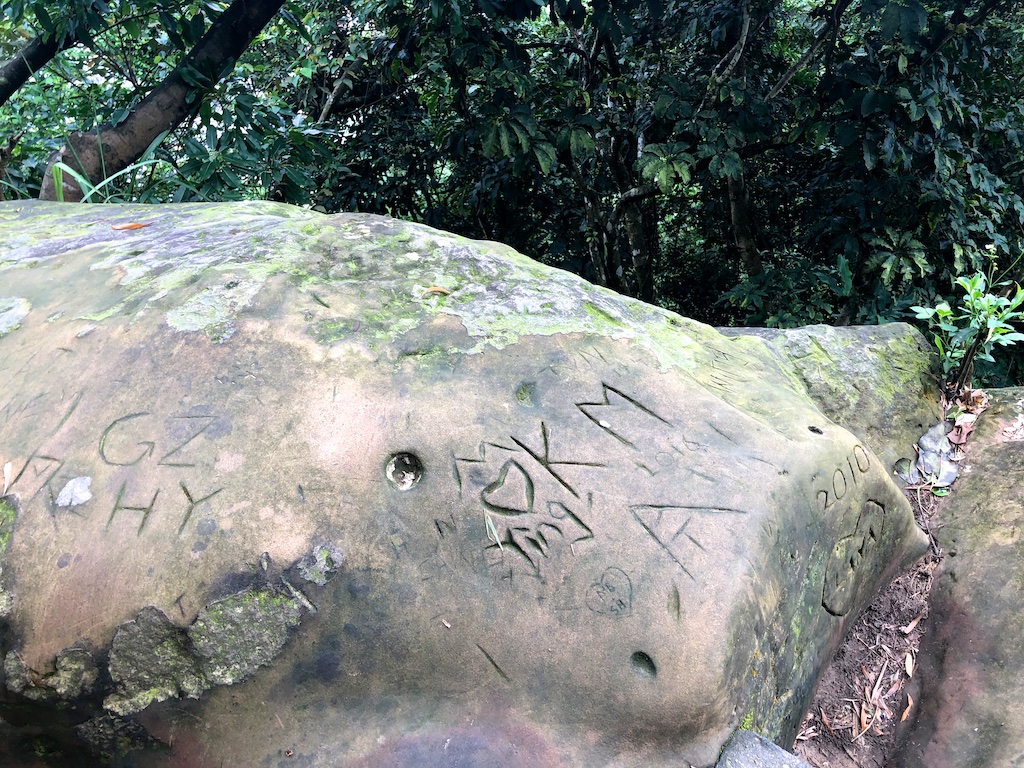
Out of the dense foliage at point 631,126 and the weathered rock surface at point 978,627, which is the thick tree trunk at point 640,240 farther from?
the weathered rock surface at point 978,627

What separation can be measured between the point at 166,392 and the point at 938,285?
3824mm

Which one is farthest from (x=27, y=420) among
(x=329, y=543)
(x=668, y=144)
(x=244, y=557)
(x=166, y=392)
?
(x=668, y=144)

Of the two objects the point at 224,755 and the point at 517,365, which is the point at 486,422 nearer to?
the point at 517,365

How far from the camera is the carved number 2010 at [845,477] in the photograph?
1.75m

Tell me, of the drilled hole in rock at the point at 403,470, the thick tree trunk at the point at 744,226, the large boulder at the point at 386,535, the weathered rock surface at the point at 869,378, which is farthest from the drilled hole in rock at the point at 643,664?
the thick tree trunk at the point at 744,226

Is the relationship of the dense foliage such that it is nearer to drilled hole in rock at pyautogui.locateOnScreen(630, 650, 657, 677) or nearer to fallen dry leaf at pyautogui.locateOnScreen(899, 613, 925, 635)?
fallen dry leaf at pyautogui.locateOnScreen(899, 613, 925, 635)

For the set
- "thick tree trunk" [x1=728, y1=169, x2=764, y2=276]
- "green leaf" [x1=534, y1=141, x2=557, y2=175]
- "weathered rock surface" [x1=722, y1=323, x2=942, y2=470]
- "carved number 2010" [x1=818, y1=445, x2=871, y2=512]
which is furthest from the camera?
"thick tree trunk" [x1=728, y1=169, x2=764, y2=276]

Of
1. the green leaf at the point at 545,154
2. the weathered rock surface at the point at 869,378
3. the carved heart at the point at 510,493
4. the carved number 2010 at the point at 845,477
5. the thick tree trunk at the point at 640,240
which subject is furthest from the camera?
the thick tree trunk at the point at 640,240

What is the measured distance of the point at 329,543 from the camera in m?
1.42

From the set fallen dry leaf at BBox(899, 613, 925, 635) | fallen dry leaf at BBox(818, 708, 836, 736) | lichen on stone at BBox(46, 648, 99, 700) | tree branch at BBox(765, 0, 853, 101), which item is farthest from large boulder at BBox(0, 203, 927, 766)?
tree branch at BBox(765, 0, 853, 101)

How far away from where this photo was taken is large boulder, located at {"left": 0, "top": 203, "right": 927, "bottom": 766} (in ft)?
4.49

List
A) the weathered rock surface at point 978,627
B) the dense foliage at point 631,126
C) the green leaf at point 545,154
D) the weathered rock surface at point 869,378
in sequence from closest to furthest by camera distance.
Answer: the weathered rock surface at point 978,627 → the weathered rock surface at point 869,378 → the dense foliage at point 631,126 → the green leaf at point 545,154

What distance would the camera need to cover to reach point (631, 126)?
4449 mm

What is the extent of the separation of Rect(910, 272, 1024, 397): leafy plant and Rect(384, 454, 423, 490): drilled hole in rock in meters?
1.80
